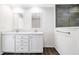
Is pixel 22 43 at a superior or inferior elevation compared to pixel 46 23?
inferior

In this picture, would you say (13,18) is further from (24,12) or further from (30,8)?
(30,8)

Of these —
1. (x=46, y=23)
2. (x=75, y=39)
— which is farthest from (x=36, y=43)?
(x=75, y=39)

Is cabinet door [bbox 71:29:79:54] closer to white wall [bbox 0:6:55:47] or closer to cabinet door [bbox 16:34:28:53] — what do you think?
Result: cabinet door [bbox 16:34:28:53]

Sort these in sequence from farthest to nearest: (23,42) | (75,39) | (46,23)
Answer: (46,23), (23,42), (75,39)

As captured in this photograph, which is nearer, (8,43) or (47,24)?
(8,43)

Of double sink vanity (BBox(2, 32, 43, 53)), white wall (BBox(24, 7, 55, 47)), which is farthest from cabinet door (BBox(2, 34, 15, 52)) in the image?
white wall (BBox(24, 7, 55, 47))

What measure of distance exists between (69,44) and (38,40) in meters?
0.78

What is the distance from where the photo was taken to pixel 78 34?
5.85 feet

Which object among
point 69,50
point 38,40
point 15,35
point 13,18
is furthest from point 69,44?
point 13,18

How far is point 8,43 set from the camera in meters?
2.54

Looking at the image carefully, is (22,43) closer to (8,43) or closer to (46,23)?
(8,43)

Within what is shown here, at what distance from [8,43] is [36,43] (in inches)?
23.7

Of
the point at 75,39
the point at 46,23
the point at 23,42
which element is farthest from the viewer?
the point at 46,23
